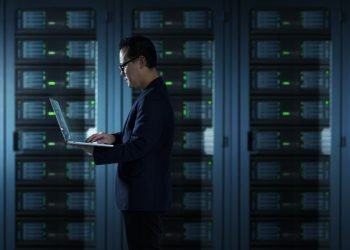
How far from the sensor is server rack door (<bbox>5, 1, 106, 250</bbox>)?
12.6 feet

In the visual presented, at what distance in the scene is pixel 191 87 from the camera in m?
3.87

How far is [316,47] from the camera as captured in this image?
12.8 ft

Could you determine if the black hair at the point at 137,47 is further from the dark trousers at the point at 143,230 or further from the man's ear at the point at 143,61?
the dark trousers at the point at 143,230

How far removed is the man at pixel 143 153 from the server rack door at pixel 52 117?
1.53 meters

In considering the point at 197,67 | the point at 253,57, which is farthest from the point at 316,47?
the point at 197,67

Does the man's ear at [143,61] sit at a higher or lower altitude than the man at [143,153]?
higher

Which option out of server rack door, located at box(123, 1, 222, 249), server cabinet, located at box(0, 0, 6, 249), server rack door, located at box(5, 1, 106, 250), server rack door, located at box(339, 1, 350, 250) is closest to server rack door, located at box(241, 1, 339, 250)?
server rack door, located at box(339, 1, 350, 250)

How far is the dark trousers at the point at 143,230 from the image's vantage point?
225 centimetres

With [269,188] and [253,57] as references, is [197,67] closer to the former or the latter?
[253,57]

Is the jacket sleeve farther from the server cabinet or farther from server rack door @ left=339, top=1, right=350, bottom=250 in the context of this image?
server rack door @ left=339, top=1, right=350, bottom=250

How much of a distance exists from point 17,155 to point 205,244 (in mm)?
1397

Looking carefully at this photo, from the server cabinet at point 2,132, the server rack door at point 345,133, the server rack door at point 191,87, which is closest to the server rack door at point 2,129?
the server cabinet at point 2,132

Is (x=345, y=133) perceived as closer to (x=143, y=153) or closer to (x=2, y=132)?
(x=143, y=153)

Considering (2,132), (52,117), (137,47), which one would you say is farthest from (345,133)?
(2,132)
